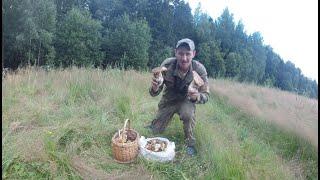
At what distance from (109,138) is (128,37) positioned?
1994 centimetres

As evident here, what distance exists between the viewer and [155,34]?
28609 millimetres

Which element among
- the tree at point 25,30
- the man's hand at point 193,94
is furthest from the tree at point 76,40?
the man's hand at point 193,94

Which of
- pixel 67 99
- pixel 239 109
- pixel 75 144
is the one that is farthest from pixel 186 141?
pixel 239 109

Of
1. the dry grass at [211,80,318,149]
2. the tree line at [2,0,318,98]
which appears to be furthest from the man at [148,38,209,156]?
→ the tree line at [2,0,318,98]

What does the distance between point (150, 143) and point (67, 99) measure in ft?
6.71

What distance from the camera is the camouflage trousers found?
4.79 m

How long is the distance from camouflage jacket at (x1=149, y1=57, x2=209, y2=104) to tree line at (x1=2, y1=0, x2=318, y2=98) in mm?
11132

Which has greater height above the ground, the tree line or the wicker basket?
the tree line

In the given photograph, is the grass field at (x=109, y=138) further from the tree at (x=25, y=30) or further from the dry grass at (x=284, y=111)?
the tree at (x=25, y=30)

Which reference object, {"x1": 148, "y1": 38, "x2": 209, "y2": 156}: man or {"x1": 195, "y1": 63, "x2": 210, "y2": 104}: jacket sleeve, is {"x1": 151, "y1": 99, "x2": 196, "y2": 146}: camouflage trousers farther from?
{"x1": 195, "y1": 63, "x2": 210, "y2": 104}: jacket sleeve

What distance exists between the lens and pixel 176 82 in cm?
495

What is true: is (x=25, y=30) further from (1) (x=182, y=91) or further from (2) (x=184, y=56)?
(2) (x=184, y=56)

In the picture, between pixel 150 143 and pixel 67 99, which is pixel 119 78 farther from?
pixel 150 143

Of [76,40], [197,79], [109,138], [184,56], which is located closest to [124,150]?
[109,138]
